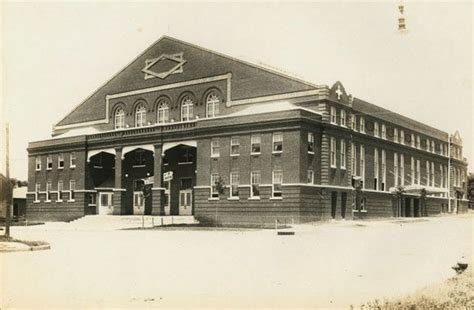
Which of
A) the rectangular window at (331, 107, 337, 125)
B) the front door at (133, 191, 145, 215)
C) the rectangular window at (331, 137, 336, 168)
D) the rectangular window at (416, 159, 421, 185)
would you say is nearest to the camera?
the rectangular window at (331, 137, 336, 168)

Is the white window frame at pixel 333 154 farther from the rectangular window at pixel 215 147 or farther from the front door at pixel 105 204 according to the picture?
the front door at pixel 105 204

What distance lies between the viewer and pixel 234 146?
134 feet

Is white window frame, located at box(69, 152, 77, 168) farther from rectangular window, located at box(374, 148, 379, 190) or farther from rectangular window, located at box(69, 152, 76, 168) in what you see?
rectangular window, located at box(374, 148, 379, 190)

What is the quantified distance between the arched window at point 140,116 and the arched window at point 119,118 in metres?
1.77

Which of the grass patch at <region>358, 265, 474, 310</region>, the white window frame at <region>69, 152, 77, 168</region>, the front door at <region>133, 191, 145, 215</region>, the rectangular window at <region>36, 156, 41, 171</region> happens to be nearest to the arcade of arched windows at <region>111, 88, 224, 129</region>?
the white window frame at <region>69, 152, 77, 168</region>

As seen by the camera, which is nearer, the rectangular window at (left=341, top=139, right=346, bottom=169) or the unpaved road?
the unpaved road

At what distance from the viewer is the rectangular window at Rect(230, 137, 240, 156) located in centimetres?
4072

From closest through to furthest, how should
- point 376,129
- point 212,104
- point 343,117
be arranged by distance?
point 343,117, point 212,104, point 376,129

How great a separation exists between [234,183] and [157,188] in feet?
25.5

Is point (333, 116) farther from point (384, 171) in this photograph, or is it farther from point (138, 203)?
point (138, 203)

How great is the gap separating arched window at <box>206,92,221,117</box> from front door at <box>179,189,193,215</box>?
20.8ft

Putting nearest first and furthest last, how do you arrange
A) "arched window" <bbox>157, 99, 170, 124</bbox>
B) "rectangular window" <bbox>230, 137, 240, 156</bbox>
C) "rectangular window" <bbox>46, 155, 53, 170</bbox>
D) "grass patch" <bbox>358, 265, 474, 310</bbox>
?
"grass patch" <bbox>358, 265, 474, 310</bbox> → "rectangular window" <bbox>230, 137, 240, 156</bbox> → "arched window" <bbox>157, 99, 170, 124</bbox> → "rectangular window" <bbox>46, 155, 53, 170</bbox>

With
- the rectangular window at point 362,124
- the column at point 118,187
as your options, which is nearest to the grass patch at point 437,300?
the rectangular window at point 362,124

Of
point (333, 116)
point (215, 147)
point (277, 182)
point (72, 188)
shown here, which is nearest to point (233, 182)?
point (215, 147)
